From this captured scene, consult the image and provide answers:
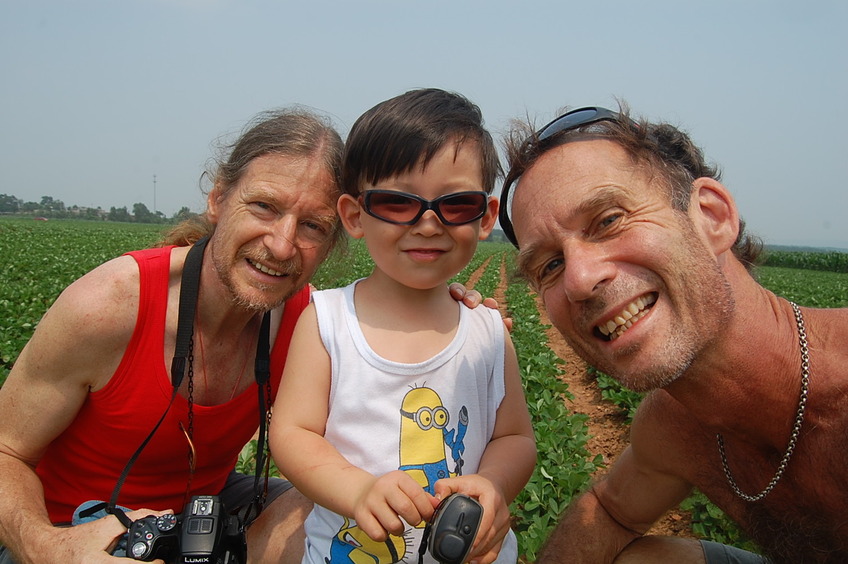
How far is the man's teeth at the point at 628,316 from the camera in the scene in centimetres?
180

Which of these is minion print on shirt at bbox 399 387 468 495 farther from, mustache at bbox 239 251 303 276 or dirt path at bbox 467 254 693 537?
dirt path at bbox 467 254 693 537

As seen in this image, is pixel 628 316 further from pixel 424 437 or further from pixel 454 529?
pixel 454 529

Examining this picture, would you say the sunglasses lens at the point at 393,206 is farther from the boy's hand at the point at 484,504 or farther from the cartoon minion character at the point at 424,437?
the boy's hand at the point at 484,504

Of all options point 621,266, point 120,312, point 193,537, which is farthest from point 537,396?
point 193,537

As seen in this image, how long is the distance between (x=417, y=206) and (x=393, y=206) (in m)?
0.08

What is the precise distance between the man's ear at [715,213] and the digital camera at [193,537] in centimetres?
181

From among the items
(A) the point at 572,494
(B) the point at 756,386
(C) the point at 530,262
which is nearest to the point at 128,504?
(C) the point at 530,262

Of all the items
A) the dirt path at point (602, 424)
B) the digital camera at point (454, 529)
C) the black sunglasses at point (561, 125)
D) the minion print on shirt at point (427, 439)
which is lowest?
the dirt path at point (602, 424)

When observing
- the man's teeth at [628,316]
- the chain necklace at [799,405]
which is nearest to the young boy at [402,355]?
the man's teeth at [628,316]

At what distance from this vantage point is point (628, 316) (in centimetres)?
180

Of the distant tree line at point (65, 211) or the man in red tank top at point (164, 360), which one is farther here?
the distant tree line at point (65, 211)

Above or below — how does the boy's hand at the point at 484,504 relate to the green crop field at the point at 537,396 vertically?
above

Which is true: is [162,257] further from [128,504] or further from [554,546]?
[554,546]

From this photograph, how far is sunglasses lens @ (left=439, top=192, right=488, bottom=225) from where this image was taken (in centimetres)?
186
